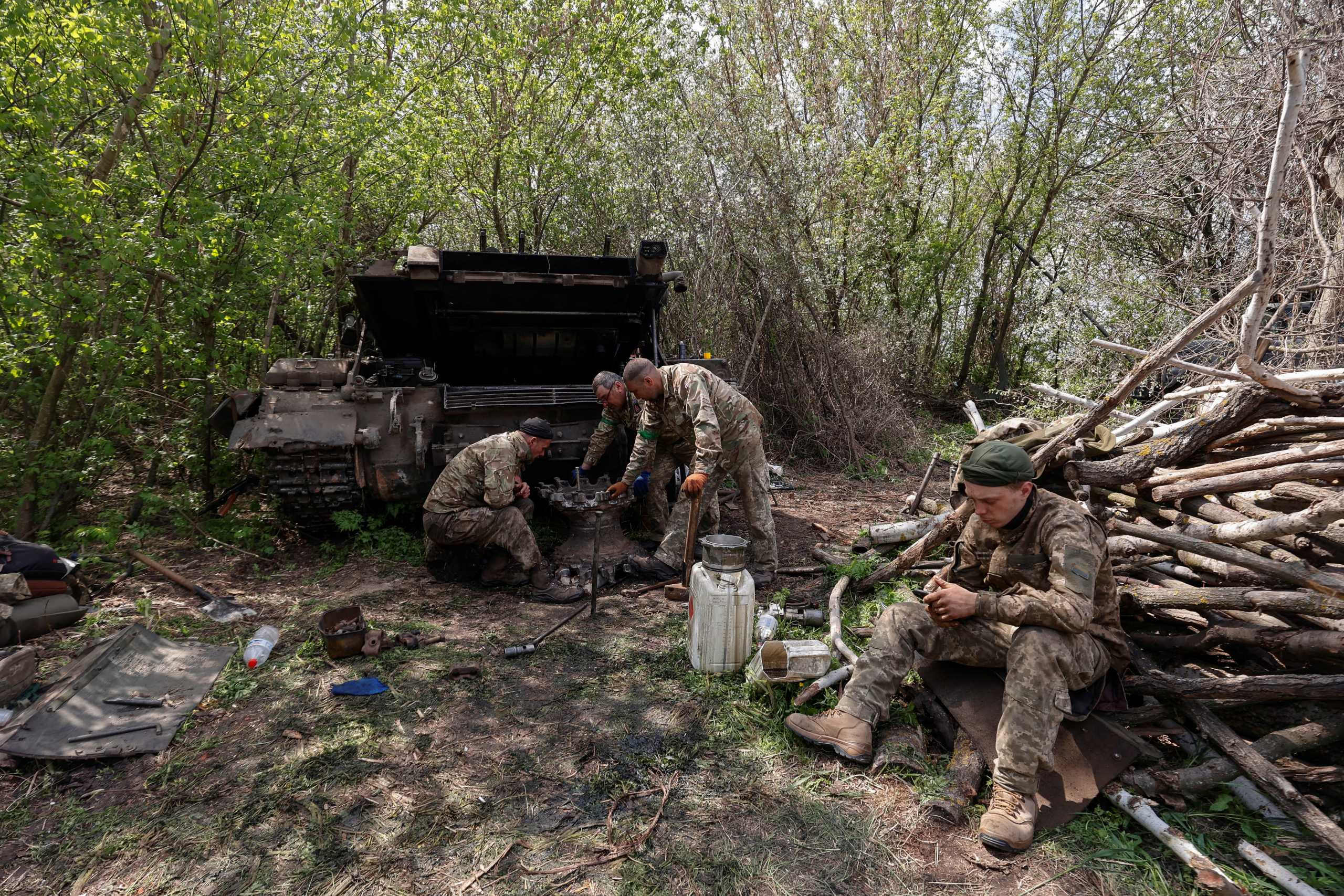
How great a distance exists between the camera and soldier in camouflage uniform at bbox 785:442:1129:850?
2664 mm

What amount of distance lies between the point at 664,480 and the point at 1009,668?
11.7 feet

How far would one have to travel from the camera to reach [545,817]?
2.75m

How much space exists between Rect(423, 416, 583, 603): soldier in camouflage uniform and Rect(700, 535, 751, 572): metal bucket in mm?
1642

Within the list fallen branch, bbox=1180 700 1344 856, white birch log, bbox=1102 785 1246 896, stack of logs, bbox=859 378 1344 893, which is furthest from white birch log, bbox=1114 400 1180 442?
white birch log, bbox=1102 785 1246 896

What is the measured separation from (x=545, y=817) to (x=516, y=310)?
4914 millimetres

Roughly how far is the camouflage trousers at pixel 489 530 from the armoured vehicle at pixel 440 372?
2.11ft

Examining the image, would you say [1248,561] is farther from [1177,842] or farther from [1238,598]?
[1177,842]

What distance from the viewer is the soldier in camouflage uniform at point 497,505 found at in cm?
507

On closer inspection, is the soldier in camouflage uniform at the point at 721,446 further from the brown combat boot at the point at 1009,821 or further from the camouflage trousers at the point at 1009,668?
the brown combat boot at the point at 1009,821

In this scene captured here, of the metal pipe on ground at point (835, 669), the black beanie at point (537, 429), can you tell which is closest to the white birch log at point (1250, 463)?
the metal pipe on ground at point (835, 669)

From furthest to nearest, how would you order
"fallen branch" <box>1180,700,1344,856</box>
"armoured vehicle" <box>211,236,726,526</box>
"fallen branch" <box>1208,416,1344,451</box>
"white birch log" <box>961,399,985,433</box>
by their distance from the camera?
"white birch log" <box>961,399,985,433</box> < "armoured vehicle" <box>211,236,726,526</box> < "fallen branch" <box>1208,416,1344,451</box> < "fallen branch" <box>1180,700,1344,856</box>

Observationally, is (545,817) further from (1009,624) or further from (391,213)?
(391,213)

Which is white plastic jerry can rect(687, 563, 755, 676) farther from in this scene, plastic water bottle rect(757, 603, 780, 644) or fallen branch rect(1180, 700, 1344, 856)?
fallen branch rect(1180, 700, 1344, 856)

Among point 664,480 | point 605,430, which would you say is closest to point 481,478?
point 605,430
